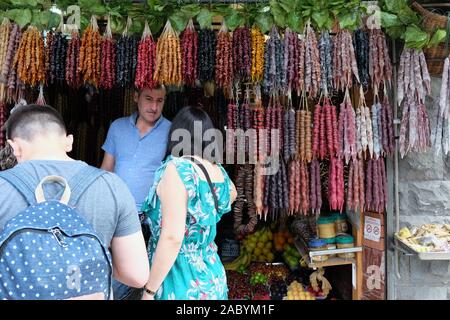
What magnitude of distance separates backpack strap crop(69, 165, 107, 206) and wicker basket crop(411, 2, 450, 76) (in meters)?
2.82

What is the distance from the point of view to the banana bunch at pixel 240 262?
484 centimetres

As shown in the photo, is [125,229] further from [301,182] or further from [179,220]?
[301,182]

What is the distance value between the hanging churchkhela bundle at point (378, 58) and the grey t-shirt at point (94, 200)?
93.5 inches

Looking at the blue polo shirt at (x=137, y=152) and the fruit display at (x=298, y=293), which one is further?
the fruit display at (x=298, y=293)

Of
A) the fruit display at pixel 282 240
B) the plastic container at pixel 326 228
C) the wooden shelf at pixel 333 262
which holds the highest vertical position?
the plastic container at pixel 326 228

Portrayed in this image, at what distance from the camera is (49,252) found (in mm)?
1501

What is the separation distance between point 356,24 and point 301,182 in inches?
51.5

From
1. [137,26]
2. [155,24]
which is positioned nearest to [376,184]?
[155,24]

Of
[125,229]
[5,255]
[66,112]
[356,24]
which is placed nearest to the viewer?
[5,255]

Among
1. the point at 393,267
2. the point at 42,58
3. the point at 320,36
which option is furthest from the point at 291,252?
the point at 42,58

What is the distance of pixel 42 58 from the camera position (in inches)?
137

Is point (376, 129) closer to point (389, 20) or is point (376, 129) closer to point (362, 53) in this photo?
point (362, 53)

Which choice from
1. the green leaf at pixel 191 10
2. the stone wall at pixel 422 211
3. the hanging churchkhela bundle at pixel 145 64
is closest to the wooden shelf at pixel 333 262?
the stone wall at pixel 422 211

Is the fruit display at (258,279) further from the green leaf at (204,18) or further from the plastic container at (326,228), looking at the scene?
the green leaf at (204,18)
